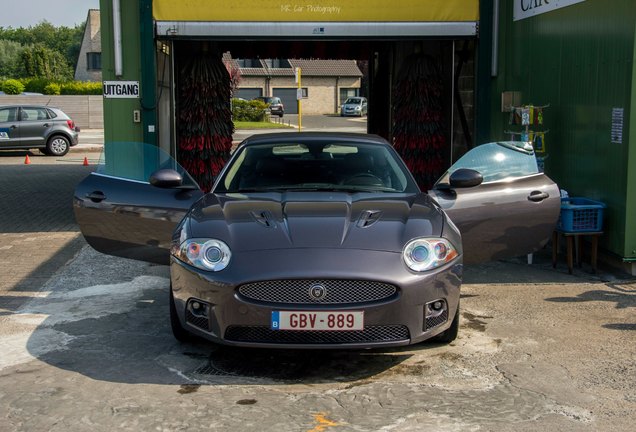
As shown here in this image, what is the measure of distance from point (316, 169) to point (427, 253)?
157 cm

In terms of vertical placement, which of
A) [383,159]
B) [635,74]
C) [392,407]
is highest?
[635,74]

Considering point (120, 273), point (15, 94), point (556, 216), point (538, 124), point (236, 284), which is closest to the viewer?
point (236, 284)

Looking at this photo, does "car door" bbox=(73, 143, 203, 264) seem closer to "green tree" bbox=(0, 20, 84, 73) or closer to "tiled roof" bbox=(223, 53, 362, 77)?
"tiled roof" bbox=(223, 53, 362, 77)

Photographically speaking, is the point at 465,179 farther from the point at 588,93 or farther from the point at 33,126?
the point at 33,126

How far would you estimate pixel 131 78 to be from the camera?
11359 millimetres

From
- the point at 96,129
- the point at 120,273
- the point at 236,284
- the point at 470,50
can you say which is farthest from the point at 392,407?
the point at 96,129

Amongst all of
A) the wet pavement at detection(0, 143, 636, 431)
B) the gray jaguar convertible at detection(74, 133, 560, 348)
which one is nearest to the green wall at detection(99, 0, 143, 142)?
the wet pavement at detection(0, 143, 636, 431)

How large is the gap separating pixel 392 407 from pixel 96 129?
39.7 meters

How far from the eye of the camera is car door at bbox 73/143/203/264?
21.8 ft

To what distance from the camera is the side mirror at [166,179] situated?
6492mm

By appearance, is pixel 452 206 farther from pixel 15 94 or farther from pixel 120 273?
pixel 15 94

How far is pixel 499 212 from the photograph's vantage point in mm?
6793

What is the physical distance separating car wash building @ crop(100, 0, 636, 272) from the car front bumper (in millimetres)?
3804

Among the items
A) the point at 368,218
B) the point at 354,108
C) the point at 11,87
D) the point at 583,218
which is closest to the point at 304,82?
the point at 354,108
